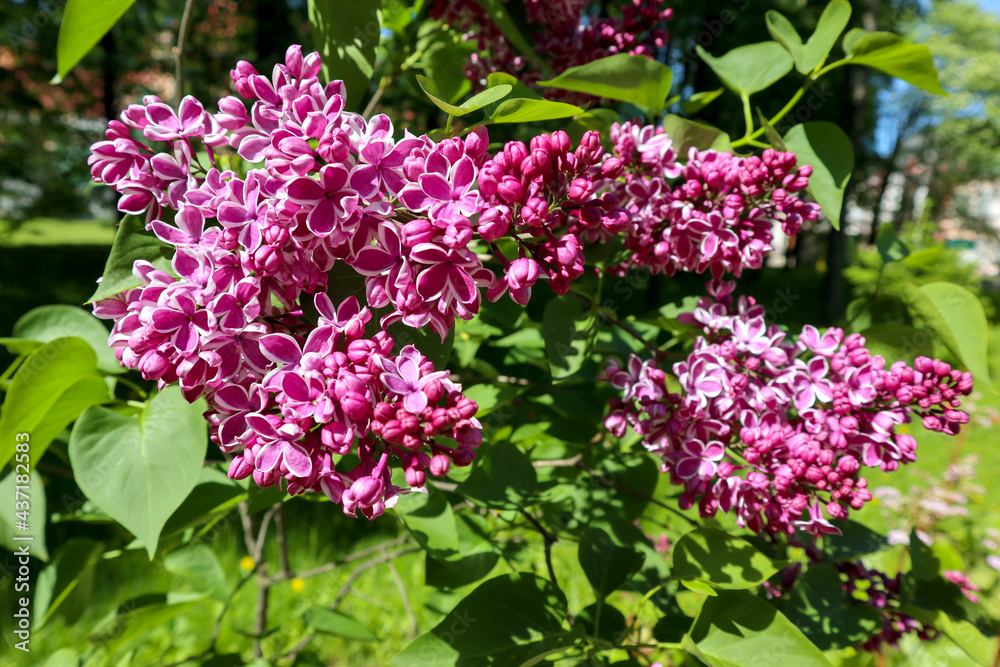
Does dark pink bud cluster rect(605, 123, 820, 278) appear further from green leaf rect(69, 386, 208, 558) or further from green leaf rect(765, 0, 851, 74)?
green leaf rect(69, 386, 208, 558)

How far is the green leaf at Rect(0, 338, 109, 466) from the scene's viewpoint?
2.83ft

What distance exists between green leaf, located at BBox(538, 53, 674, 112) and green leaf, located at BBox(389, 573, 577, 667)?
775mm

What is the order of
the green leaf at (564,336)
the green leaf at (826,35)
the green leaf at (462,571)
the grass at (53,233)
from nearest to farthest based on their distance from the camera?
1. the green leaf at (564,336)
2. the green leaf at (826,35)
3. the green leaf at (462,571)
4. the grass at (53,233)

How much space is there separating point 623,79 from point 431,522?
2.55ft

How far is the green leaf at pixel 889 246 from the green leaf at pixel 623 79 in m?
0.70

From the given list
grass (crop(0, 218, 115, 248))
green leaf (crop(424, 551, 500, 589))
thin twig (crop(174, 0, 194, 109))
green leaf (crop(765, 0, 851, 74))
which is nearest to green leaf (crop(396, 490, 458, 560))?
green leaf (crop(424, 551, 500, 589))

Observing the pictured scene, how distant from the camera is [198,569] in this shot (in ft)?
5.06

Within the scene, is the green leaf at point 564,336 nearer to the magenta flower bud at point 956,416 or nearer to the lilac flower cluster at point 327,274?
the lilac flower cluster at point 327,274

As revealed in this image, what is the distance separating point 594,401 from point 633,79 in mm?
726

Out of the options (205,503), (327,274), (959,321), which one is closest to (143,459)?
(205,503)

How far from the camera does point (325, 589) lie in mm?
3143

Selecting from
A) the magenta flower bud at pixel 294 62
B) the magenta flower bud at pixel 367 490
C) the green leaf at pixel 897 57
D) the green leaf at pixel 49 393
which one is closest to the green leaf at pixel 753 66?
the green leaf at pixel 897 57

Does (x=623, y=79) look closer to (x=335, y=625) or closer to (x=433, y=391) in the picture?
(x=433, y=391)

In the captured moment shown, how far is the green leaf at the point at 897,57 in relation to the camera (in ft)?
3.28
